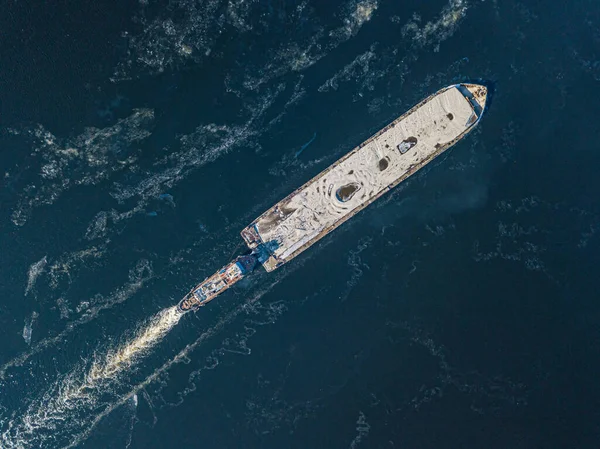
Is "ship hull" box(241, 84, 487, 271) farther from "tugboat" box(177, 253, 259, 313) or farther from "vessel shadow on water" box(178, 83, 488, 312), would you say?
"tugboat" box(177, 253, 259, 313)

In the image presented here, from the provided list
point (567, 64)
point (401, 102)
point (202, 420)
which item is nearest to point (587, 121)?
point (567, 64)

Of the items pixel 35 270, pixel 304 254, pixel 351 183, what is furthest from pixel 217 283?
pixel 35 270

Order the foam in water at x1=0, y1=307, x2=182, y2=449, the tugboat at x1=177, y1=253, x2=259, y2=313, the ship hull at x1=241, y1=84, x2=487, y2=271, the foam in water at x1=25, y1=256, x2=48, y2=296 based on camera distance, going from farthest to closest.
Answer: the foam in water at x1=25, y1=256, x2=48, y2=296 < the foam in water at x1=0, y1=307, x2=182, y2=449 < the tugboat at x1=177, y1=253, x2=259, y2=313 < the ship hull at x1=241, y1=84, x2=487, y2=271

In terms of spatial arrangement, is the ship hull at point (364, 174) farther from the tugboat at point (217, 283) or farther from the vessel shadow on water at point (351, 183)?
the tugboat at point (217, 283)

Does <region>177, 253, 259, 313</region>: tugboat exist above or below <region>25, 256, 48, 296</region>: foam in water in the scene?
below

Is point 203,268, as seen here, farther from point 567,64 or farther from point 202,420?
point 567,64

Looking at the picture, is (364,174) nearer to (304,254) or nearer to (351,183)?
(351,183)

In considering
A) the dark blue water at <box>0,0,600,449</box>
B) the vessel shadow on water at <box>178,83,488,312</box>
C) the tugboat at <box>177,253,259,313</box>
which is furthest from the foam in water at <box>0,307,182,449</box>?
the vessel shadow on water at <box>178,83,488,312</box>
